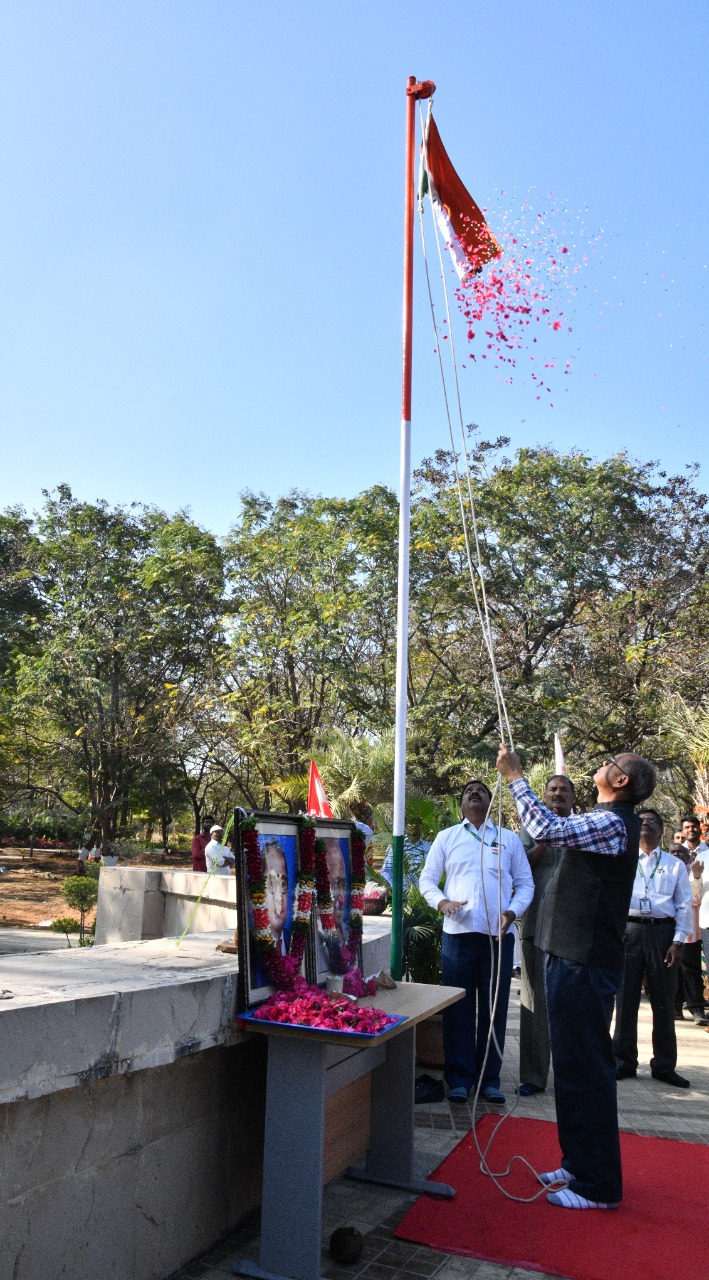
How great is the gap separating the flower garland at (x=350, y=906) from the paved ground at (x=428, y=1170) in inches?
40.6

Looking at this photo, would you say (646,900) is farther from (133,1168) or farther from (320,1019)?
(133,1168)

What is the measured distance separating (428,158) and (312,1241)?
669 centimetres

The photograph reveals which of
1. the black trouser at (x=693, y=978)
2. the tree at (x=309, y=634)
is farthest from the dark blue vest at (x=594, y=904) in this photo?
the tree at (x=309, y=634)

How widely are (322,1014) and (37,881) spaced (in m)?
24.7

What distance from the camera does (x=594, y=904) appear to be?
14.6ft

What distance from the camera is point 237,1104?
164 inches

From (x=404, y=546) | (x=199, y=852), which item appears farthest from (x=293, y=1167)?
(x=199, y=852)

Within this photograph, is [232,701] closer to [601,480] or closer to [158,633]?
[158,633]

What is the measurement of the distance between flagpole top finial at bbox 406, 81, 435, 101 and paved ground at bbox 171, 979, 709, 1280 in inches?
276

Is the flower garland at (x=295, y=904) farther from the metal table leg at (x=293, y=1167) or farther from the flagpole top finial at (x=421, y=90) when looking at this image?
the flagpole top finial at (x=421, y=90)

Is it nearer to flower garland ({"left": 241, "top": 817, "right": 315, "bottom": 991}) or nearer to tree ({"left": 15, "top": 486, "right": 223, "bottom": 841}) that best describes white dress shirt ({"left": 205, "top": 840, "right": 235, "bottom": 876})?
flower garland ({"left": 241, "top": 817, "right": 315, "bottom": 991})

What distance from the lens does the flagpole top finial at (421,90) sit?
7012mm

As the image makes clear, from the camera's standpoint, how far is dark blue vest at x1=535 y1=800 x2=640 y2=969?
4.45 meters

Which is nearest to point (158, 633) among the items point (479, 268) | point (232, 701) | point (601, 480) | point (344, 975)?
point (232, 701)
